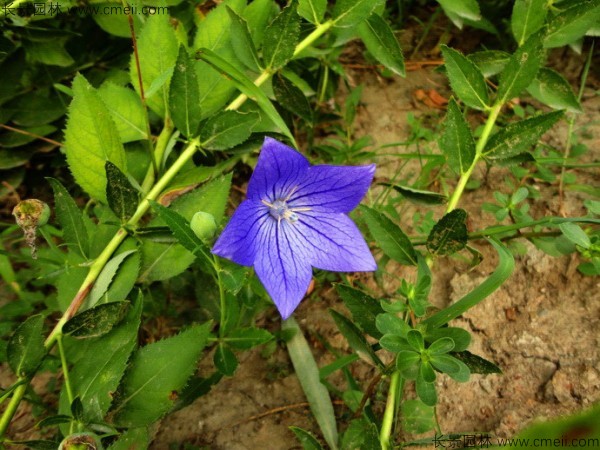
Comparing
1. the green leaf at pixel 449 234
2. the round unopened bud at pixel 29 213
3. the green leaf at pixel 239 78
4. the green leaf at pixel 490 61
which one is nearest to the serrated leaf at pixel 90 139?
the round unopened bud at pixel 29 213

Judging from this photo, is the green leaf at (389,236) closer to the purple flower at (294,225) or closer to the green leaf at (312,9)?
the purple flower at (294,225)

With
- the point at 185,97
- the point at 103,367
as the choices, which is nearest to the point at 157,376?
the point at 103,367

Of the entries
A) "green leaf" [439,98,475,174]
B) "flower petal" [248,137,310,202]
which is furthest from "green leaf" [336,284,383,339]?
"green leaf" [439,98,475,174]

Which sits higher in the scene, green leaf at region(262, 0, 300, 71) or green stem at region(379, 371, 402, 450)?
green leaf at region(262, 0, 300, 71)

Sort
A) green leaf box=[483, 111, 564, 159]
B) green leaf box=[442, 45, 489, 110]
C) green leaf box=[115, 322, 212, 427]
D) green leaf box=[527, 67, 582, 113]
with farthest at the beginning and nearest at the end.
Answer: green leaf box=[527, 67, 582, 113] < green leaf box=[442, 45, 489, 110] < green leaf box=[483, 111, 564, 159] < green leaf box=[115, 322, 212, 427]

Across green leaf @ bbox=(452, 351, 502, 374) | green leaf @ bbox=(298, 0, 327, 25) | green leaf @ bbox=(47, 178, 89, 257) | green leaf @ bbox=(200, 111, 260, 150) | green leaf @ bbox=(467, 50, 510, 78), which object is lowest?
green leaf @ bbox=(452, 351, 502, 374)

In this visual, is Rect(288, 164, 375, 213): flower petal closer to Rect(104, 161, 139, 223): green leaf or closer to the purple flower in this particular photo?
the purple flower
